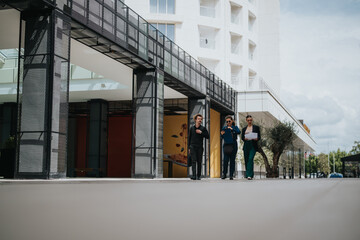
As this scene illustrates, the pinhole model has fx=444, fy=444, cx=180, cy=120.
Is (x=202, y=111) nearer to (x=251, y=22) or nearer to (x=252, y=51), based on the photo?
(x=252, y=51)

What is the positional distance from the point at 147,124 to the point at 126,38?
4209 millimetres

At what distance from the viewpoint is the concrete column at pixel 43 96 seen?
11836 millimetres

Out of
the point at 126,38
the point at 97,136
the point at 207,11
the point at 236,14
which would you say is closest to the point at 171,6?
the point at 207,11

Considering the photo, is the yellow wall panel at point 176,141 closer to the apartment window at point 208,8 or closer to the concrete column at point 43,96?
the apartment window at point 208,8

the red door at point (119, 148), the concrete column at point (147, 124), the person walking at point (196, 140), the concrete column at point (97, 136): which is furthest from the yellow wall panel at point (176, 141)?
the person walking at point (196, 140)

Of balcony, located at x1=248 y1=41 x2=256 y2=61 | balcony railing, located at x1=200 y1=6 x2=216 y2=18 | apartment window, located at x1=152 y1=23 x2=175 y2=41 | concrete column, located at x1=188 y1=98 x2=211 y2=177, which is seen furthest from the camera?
balcony, located at x1=248 y1=41 x2=256 y2=61

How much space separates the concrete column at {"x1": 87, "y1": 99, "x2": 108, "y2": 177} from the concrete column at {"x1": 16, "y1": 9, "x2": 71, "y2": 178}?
17.5 metres

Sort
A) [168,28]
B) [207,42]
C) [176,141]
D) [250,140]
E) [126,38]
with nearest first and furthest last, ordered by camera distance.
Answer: [250,140]
[126,38]
[176,141]
[168,28]
[207,42]

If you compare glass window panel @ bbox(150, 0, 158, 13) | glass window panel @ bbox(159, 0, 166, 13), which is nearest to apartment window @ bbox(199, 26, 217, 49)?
glass window panel @ bbox(159, 0, 166, 13)

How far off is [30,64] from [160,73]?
8.84 metres

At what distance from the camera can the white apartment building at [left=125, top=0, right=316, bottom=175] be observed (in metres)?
36.3

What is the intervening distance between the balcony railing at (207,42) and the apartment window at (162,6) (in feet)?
12.4

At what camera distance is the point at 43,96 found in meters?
12.1

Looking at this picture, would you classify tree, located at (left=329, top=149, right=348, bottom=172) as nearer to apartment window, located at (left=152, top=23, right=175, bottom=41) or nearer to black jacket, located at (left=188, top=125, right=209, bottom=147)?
apartment window, located at (left=152, top=23, right=175, bottom=41)
